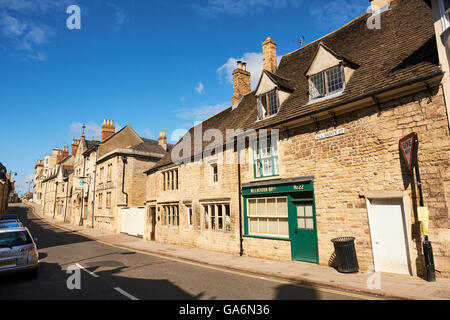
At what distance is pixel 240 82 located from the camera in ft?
63.0

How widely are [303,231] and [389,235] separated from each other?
10.5 ft

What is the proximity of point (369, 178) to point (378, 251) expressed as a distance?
2337 millimetres

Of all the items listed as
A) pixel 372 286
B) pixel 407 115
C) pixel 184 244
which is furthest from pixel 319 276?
pixel 184 244

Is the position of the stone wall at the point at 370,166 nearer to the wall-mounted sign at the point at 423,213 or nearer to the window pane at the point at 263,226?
the wall-mounted sign at the point at 423,213

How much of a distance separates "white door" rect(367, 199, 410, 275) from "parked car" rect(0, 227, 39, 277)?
11.0 metres

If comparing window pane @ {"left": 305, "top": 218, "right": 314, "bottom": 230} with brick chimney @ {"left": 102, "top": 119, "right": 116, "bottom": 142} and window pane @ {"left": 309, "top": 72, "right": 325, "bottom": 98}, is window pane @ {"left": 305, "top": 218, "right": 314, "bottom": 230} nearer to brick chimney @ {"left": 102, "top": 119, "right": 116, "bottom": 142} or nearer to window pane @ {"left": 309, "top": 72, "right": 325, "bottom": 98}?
window pane @ {"left": 309, "top": 72, "right": 325, "bottom": 98}

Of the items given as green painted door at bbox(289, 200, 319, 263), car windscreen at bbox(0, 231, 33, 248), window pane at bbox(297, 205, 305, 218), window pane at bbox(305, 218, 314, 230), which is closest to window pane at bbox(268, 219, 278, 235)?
green painted door at bbox(289, 200, 319, 263)

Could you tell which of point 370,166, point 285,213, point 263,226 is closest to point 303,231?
point 285,213

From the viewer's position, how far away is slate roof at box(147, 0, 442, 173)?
353 inches

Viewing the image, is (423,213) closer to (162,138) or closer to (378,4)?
(378,4)

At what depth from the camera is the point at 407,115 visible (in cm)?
851

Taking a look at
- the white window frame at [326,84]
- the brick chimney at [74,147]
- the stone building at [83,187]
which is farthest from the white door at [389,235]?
the brick chimney at [74,147]

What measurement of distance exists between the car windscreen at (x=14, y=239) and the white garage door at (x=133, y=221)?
1426cm

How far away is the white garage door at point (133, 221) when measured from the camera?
23.9 metres
